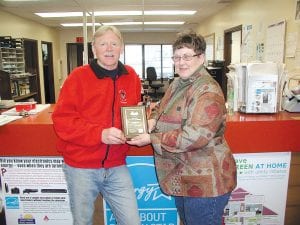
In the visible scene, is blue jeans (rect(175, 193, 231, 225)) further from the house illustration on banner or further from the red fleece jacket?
the house illustration on banner

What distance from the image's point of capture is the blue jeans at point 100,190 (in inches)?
63.0

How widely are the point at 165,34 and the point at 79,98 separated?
10205 mm

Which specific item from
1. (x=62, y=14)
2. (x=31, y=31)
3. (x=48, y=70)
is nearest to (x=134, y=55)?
(x=48, y=70)

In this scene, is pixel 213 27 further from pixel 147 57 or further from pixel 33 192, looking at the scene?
pixel 33 192

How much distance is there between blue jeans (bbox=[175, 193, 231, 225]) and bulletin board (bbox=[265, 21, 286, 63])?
127 inches

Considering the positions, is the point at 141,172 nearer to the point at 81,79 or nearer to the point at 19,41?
the point at 81,79

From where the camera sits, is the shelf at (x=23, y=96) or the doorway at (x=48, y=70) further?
the doorway at (x=48, y=70)

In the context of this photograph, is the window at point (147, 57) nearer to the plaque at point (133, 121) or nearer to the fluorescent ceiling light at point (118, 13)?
the fluorescent ceiling light at point (118, 13)

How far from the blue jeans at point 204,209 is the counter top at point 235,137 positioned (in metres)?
0.54

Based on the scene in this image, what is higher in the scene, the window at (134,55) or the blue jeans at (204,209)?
the window at (134,55)

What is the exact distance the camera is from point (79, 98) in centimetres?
154

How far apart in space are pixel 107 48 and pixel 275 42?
3396 millimetres

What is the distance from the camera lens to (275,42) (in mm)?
4234

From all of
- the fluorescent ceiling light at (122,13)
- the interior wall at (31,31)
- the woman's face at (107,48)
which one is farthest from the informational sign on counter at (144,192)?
the fluorescent ceiling light at (122,13)
